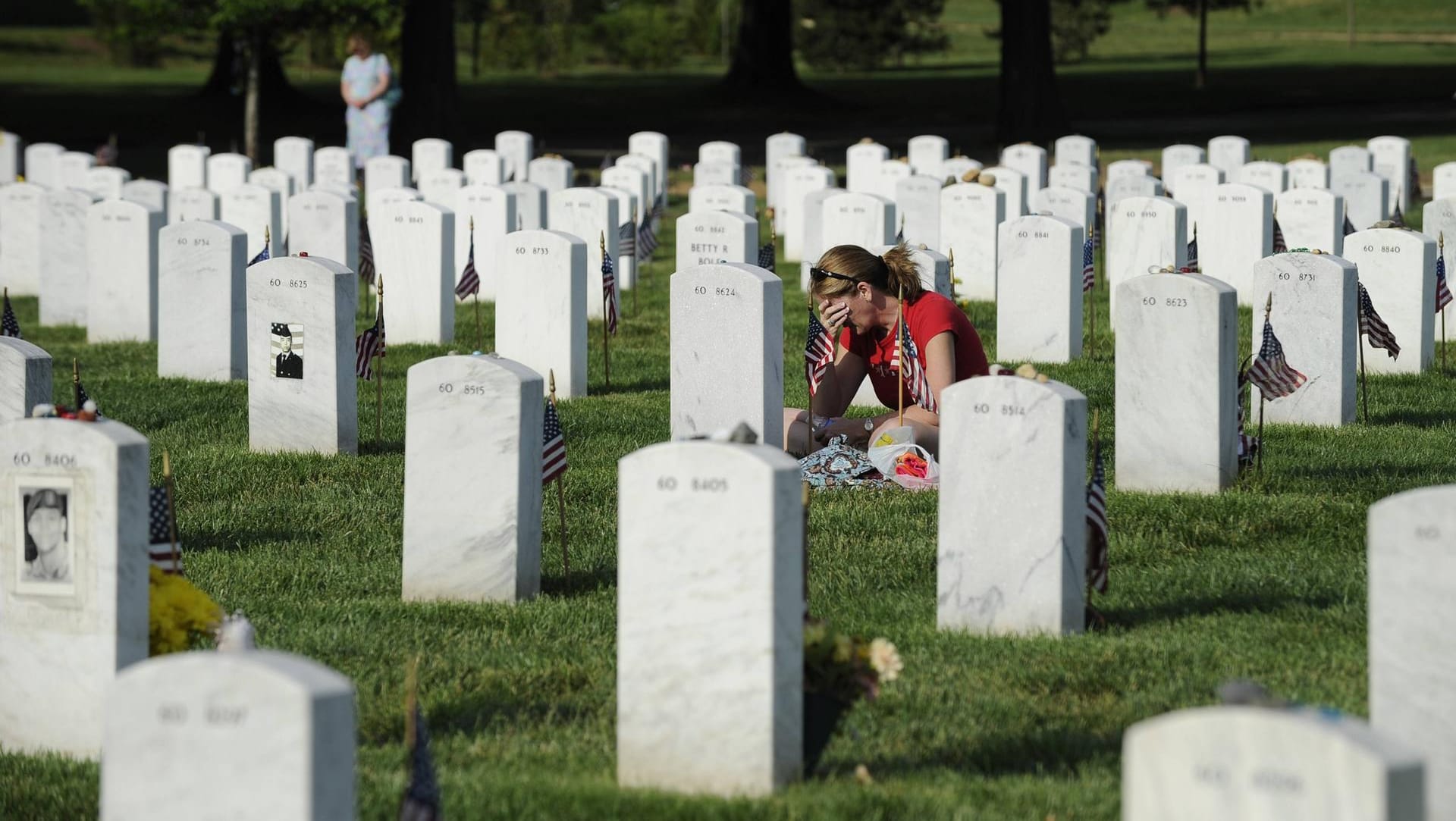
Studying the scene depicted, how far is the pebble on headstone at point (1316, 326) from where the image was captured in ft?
37.3

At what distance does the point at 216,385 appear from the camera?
42.8ft

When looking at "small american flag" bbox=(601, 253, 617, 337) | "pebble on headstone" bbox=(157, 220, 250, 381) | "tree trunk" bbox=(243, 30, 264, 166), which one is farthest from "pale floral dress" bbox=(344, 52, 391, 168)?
"pebble on headstone" bbox=(157, 220, 250, 381)

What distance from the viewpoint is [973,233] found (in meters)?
17.6

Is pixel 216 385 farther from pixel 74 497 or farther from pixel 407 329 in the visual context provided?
pixel 74 497

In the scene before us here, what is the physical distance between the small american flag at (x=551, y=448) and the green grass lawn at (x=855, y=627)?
0.38 meters

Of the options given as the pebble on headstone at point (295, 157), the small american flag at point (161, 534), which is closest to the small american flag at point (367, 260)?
the small american flag at point (161, 534)

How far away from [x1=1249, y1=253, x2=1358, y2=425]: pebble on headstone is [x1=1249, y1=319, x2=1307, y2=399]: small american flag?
1.41 meters

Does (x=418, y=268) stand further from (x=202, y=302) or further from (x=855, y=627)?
(x=855, y=627)

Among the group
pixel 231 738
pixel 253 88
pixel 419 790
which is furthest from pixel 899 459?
pixel 253 88

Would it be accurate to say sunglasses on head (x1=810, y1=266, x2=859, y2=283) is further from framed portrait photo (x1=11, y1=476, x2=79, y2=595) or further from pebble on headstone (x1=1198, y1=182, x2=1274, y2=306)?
pebble on headstone (x1=1198, y1=182, x2=1274, y2=306)

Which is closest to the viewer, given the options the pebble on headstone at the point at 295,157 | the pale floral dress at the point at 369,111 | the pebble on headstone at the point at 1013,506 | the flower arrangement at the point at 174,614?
the flower arrangement at the point at 174,614

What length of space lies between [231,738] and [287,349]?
7016 mm

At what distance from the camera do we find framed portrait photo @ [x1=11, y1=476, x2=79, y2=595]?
19.8ft

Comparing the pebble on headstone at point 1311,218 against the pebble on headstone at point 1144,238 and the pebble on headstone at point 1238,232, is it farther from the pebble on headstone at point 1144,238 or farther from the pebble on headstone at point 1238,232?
the pebble on headstone at point 1144,238
